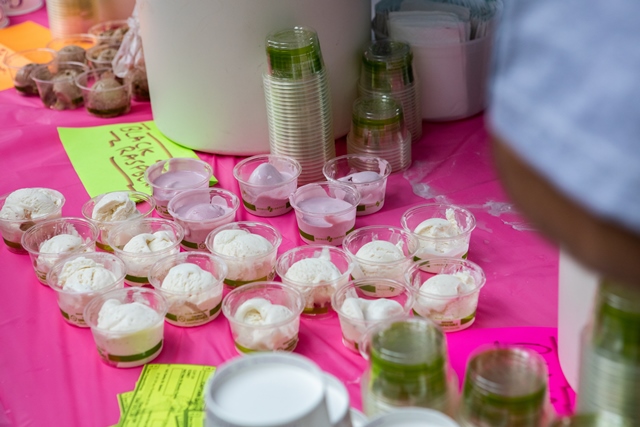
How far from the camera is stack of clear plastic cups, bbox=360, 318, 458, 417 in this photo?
745 millimetres

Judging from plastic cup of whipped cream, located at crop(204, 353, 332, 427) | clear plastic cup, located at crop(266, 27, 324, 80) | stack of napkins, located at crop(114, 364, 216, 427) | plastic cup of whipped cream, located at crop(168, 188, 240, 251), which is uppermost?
clear plastic cup, located at crop(266, 27, 324, 80)

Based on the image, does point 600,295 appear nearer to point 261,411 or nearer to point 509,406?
point 509,406

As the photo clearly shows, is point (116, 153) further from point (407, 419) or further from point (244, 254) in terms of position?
point (407, 419)

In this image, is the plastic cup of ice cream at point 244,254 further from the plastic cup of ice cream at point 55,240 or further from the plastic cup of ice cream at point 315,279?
the plastic cup of ice cream at point 55,240

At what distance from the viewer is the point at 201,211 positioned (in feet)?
4.26

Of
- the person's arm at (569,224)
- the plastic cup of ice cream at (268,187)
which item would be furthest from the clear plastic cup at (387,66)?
the person's arm at (569,224)

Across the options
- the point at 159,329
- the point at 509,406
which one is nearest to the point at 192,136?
the point at 159,329

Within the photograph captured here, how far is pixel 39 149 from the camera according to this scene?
1645mm

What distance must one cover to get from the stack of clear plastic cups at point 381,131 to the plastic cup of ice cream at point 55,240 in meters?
0.52

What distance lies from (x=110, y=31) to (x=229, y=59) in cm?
74

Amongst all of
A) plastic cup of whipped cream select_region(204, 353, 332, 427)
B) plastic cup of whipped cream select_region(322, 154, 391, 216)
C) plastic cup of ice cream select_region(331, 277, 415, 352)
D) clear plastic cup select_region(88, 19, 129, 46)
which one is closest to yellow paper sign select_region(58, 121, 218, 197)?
plastic cup of whipped cream select_region(322, 154, 391, 216)

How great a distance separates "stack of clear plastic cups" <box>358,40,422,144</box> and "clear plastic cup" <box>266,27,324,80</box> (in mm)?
152

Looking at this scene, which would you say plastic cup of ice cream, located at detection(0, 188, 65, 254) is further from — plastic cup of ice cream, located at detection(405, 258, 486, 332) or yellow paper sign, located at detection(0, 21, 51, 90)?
yellow paper sign, located at detection(0, 21, 51, 90)

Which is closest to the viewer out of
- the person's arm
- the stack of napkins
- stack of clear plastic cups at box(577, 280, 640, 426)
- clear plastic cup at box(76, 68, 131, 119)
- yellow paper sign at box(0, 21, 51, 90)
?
the person's arm
